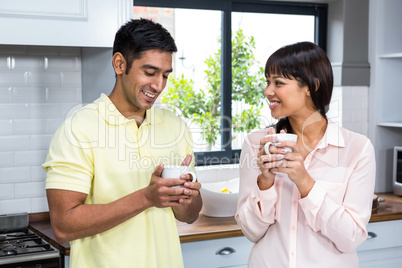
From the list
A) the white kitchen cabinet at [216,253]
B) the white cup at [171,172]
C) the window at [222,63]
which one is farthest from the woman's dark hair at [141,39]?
the window at [222,63]

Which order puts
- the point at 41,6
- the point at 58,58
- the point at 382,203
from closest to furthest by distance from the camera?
the point at 41,6 < the point at 58,58 < the point at 382,203

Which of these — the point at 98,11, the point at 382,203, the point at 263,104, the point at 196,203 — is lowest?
the point at 382,203

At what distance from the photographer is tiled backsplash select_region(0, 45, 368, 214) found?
296 cm

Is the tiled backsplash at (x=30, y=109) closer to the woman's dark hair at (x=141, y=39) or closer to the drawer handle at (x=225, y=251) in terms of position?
the drawer handle at (x=225, y=251)

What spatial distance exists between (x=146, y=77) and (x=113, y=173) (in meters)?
0.35

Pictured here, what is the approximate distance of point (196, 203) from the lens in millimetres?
1902

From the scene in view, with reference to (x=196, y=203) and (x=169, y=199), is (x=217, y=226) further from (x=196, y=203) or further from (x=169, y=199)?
(x=169, y=199)

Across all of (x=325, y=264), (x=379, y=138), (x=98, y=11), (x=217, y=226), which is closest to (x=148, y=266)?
(x=325, y=264)

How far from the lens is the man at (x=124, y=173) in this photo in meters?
1.65

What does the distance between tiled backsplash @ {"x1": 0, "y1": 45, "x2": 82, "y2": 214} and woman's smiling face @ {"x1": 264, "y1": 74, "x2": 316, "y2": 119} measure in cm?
160

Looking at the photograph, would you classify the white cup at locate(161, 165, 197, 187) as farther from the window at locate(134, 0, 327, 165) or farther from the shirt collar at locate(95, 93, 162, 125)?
the window at locate(134, 0, 327, 165)

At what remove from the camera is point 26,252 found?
7.94ft

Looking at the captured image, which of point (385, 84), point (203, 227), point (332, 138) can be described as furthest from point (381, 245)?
point (332, 138)

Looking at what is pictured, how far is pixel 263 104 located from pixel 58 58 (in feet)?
5.44
